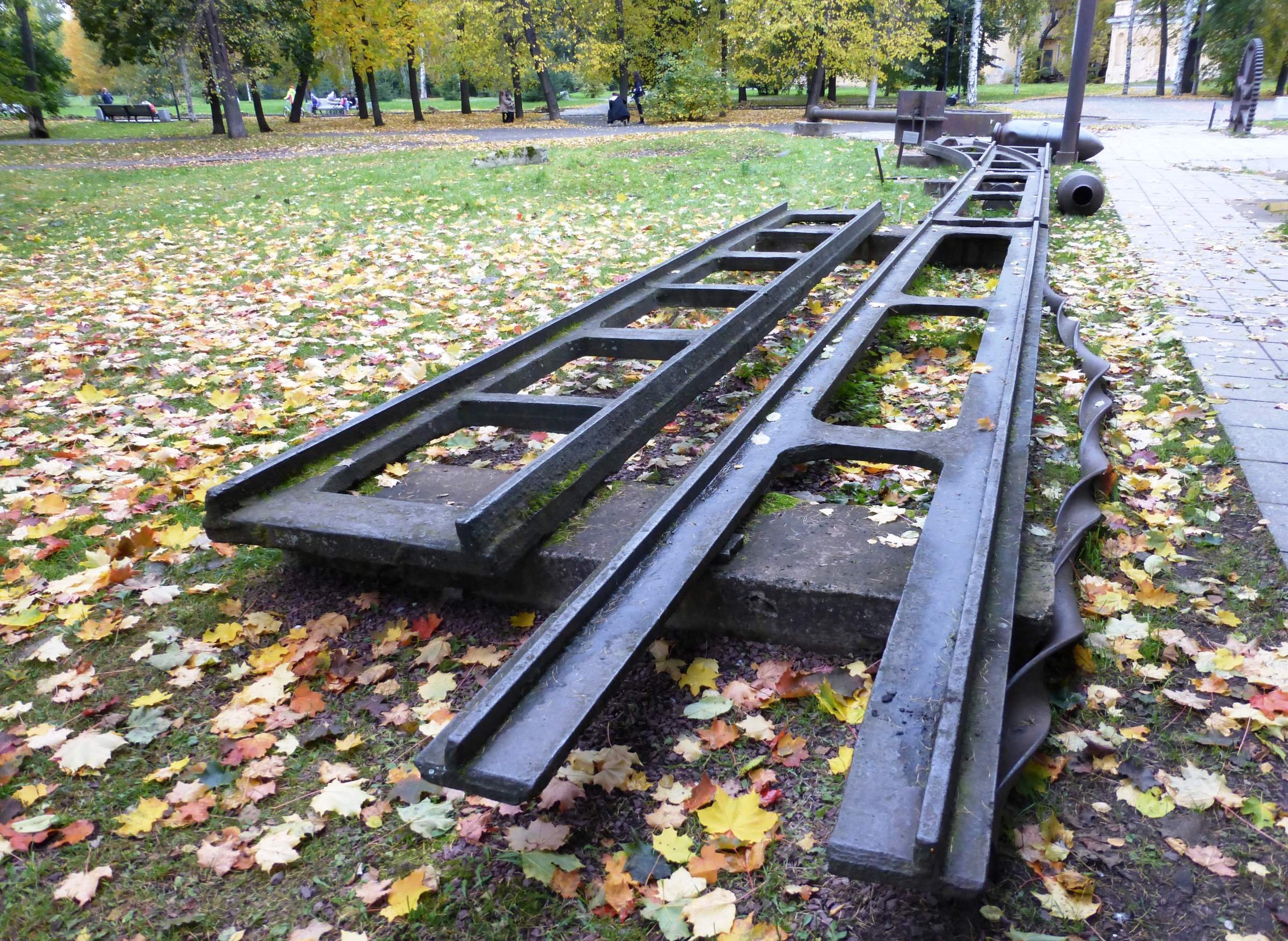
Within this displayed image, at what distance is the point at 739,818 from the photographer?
6.81 feet

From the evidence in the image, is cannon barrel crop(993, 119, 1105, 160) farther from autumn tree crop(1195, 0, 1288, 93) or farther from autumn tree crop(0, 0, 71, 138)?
autumn tree crop(0, 0, 71, 138)

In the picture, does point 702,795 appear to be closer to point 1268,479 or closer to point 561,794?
point 561,794

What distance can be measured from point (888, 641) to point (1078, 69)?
13.0 m

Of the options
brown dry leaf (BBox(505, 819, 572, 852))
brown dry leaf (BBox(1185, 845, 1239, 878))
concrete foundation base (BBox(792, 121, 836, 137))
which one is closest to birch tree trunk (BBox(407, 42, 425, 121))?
concrete foundation base (BBox(792, 121, 836, 137))

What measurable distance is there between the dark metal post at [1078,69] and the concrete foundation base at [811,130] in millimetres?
9578

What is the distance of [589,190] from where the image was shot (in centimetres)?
1227

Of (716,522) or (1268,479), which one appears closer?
(716,522)

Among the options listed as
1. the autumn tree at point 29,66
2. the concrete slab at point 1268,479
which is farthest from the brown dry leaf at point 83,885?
the autumn tree at point 29,66

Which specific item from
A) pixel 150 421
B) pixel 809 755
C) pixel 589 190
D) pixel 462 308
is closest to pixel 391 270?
pixel 462 308

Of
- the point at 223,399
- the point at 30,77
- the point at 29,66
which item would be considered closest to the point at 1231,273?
the point at 223,399

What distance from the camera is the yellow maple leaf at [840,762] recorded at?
2.20 metres

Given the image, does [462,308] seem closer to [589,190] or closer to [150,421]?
[150,421]

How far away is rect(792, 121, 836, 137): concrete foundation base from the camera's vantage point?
22.2 m

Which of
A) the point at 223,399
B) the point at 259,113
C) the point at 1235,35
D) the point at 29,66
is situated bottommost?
the point at 223,399
